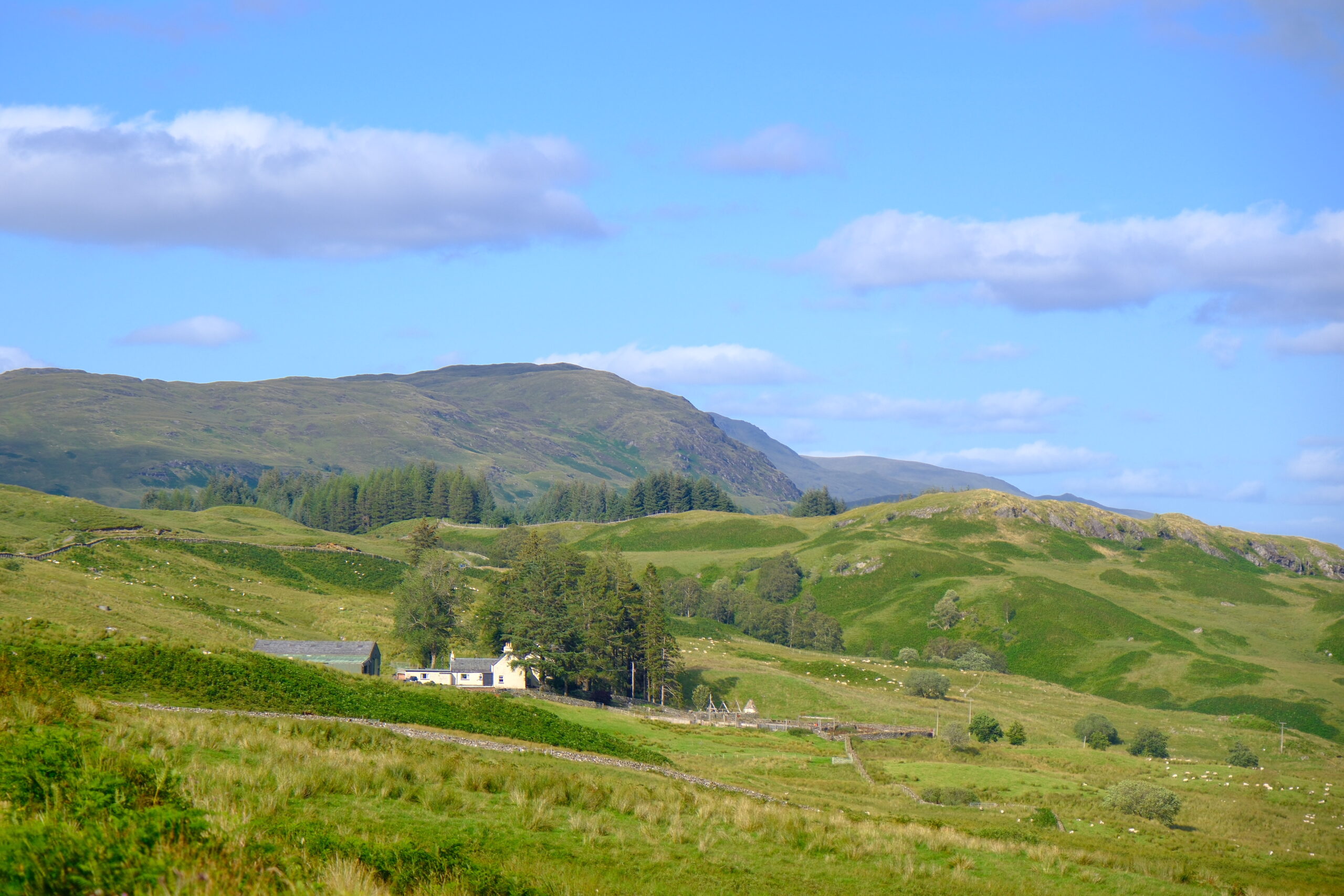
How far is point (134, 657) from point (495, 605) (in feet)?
171


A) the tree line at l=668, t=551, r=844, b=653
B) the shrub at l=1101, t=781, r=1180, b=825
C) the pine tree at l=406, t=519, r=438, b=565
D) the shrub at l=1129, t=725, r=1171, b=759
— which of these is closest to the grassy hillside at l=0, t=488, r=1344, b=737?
the pine tree at l=406, t=519, r=438, b=565

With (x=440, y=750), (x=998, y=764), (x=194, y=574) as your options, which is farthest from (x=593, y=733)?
(x=194, y=574)

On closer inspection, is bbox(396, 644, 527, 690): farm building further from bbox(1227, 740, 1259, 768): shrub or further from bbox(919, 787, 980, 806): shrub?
bbox(1227, 740, 1259, 768): shrub

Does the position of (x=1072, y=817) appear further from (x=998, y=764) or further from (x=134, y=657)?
(x=134, y=657)

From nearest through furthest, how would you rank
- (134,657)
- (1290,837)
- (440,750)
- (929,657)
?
(440,750) → (134,657) → (1290,837) → (929,657)

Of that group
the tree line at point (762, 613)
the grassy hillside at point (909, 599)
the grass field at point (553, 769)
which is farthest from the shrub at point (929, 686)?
the tree line at point (762, 613)

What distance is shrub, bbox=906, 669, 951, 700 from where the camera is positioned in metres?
106

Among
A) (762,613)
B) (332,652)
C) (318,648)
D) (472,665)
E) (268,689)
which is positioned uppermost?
(268,689)

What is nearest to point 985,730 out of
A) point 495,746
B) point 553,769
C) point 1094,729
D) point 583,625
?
point 1094,729

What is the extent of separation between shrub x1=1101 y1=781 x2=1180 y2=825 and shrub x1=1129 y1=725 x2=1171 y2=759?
3683 cm

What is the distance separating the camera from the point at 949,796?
49.9 m

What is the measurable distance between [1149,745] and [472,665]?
5740 cm

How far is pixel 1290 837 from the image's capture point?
153ft

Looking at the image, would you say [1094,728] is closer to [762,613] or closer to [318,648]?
[762,613]
